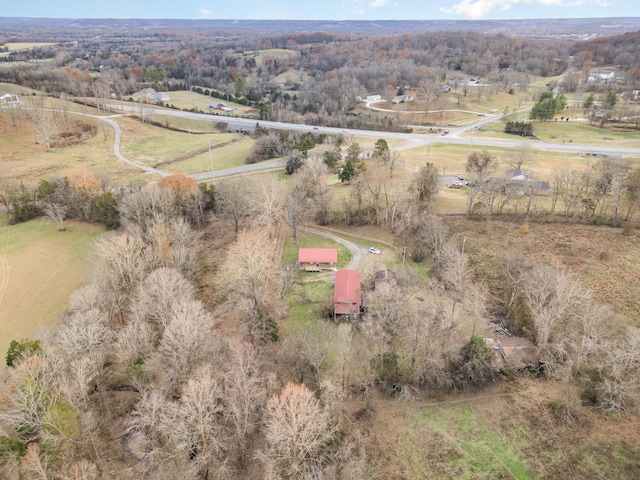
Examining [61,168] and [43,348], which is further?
[61,168]

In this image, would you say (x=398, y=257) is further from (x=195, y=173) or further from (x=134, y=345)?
(x=195, y=173)

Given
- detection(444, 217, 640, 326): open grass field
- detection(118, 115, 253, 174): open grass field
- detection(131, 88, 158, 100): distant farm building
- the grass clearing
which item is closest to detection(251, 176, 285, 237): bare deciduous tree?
the grass clearing

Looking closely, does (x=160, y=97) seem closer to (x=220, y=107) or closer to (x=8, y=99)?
(x=220, y=107)

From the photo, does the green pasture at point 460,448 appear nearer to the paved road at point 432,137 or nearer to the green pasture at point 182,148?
the paved road at point 432,137

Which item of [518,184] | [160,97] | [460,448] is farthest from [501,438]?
[160,97]

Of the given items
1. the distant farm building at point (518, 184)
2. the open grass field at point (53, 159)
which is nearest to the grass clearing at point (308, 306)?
the distant farm building at point (518, 184)

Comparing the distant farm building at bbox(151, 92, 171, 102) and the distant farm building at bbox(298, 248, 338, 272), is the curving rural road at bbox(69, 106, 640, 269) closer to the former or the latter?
the distant farm building at bbox(298, 248, 338, 272)

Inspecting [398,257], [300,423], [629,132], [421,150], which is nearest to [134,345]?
[300,423]
